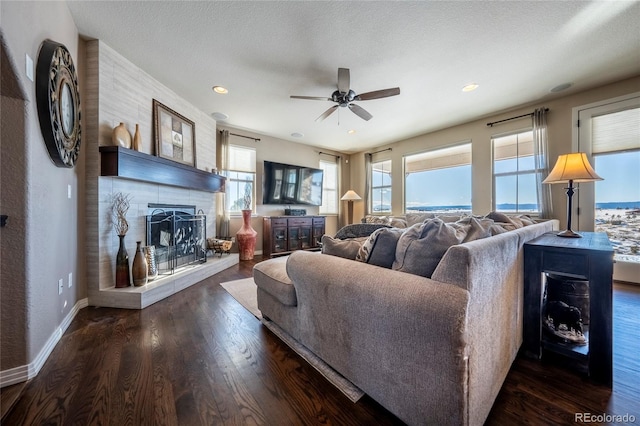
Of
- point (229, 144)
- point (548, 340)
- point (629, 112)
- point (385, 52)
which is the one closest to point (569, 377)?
point (548, 340)

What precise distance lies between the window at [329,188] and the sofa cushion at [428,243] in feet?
17.6

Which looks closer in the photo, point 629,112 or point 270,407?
point 270,407

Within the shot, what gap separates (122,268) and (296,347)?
2.14 metres

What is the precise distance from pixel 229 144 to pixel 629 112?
6.26m

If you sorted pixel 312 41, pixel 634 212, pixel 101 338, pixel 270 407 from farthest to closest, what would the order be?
pixel 634 212
pixel 312 41
pixel 101 338
pixel 270 407

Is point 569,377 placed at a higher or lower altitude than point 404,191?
lower

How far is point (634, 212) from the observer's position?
3.04m

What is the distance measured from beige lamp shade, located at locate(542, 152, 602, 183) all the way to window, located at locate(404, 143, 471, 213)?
269 cm

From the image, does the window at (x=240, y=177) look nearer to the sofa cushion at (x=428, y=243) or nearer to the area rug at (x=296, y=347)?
the area rug at (x=296, y=347)

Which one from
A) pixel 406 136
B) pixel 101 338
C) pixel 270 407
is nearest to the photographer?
pixel 270 407

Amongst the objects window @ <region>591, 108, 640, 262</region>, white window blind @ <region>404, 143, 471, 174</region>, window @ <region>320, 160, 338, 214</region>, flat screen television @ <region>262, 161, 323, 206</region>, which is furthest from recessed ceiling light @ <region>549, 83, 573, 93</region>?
window @ <region>320, 160, 338, 214</region>

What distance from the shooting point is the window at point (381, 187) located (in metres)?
6.12

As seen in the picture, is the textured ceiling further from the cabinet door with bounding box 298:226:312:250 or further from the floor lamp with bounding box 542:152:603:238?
the cabinet door with bounding box 298:226:312:250

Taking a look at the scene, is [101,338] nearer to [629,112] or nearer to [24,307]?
[24,307]
